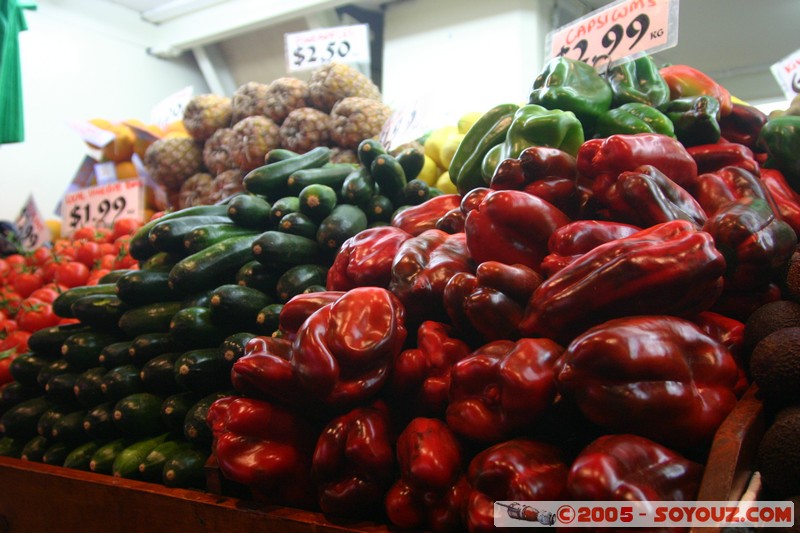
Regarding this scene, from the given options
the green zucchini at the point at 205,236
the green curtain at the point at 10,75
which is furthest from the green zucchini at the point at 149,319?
the green curtain at the point at 10,75

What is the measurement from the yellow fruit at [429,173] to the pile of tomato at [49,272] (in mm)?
1146

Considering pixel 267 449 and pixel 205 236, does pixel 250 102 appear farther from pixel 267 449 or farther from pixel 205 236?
pixel 267 449

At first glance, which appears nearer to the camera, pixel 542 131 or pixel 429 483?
pixel 429 483

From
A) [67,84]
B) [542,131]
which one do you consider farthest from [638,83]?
[67,84]

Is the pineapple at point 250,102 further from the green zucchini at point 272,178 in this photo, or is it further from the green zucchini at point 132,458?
the green zucchini at point 132,458

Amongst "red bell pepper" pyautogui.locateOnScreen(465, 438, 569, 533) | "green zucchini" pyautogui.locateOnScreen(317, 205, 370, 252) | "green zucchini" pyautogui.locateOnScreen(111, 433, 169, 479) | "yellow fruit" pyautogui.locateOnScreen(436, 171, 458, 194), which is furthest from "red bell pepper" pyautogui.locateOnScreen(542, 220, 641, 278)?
"yellow fruit" pyautogui.locateOnScreen(436, 171, 458, 194)

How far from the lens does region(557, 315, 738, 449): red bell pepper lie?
693 mm

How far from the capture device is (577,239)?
879mm

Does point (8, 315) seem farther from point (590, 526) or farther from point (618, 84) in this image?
point (590, 526)

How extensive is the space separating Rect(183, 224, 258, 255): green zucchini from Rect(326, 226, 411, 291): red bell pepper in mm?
537

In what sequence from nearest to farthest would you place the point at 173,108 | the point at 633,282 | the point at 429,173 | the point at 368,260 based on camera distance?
the point at 633,282, the point at 368,260, the point at 429,173, the point at 173,108

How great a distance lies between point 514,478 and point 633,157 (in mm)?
543

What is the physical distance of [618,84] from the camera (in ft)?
4.71

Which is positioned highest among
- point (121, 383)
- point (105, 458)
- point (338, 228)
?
point (338, 228)
